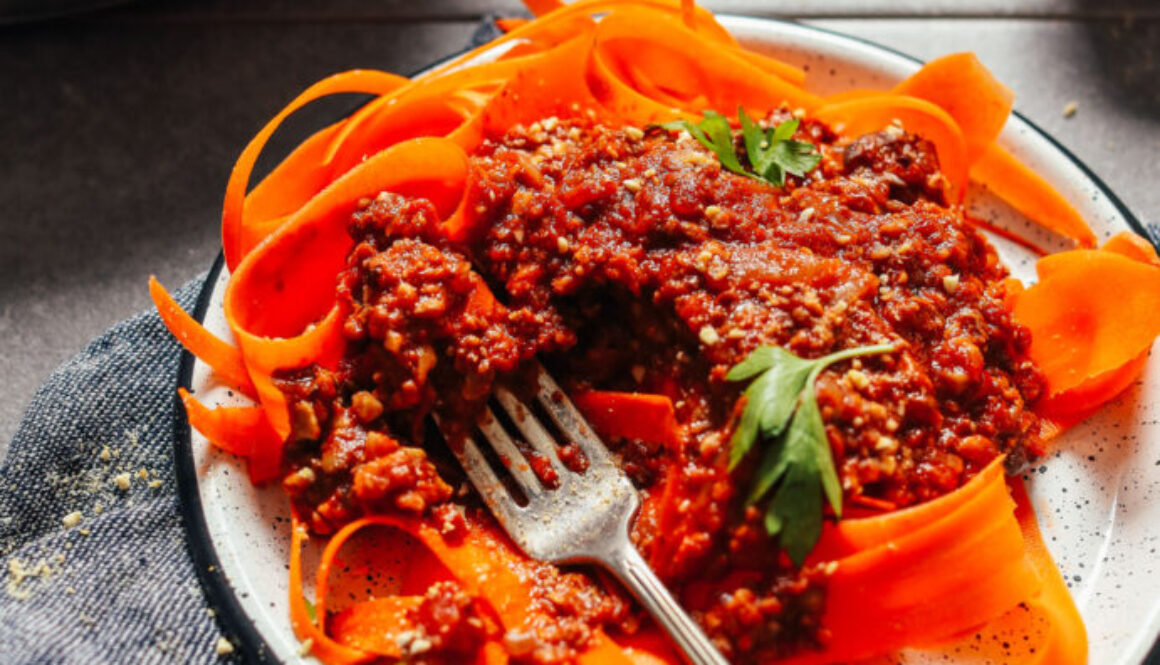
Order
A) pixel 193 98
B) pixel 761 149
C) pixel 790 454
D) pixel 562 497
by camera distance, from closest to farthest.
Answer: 1. pixel 790 454
2. pixel 562 497
3. pixel 761 149
4. pixel 193 98

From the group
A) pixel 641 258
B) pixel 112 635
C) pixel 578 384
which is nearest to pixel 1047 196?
pixel 641 258

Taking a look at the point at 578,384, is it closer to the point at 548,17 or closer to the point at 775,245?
the point at 775,245

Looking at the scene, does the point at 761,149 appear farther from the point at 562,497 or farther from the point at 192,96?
the point at 192,96

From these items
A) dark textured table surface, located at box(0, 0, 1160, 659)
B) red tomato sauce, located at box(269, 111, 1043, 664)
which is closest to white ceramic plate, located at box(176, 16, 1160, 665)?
red tomato sauce, located at box(269, 111, 1043, 664)

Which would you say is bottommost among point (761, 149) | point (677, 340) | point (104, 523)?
point (104, 523)

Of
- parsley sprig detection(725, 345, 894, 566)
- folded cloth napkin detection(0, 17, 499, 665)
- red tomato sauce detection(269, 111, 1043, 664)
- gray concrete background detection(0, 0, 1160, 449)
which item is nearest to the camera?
parsley sprig detection(725, 345, 894, 566)

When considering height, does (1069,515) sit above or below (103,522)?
above

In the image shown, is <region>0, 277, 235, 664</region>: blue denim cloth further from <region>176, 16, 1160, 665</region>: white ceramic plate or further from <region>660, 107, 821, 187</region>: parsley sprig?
<region>660, 107, 821, 187</region>: parsley sprig

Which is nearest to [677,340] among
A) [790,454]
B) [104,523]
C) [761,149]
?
[790,454]
